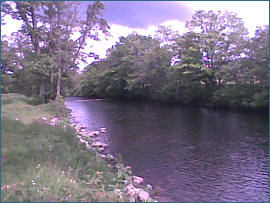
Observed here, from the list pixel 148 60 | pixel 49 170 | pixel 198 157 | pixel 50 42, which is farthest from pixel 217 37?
pixel 49 170

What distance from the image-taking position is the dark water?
31.7 ft

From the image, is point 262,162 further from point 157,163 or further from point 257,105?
point 257,105

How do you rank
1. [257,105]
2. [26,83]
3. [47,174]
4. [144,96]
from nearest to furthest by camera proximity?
[47,174], [26,83], [257,105], [144,96]

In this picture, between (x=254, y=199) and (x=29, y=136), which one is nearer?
(x=254, y=199)

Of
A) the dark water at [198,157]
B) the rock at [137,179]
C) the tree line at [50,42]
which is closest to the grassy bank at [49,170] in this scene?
the rock at [137,179]

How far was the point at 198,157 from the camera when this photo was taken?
44.3 feet

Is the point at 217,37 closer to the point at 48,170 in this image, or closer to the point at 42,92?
the point at 42,92

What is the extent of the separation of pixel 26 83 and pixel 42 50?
11.7ft

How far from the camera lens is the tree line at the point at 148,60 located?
83.4 ft

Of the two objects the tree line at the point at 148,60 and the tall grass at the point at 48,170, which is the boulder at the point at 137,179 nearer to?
the tall grass at the point at 48,170

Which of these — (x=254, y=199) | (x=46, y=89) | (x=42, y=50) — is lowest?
(x=254, y=199)

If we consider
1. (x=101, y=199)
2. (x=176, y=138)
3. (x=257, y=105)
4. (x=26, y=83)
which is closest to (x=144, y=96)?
(x=257, y=105)

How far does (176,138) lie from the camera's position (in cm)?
1755

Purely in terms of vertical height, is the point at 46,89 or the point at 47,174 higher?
the point at 46,89
